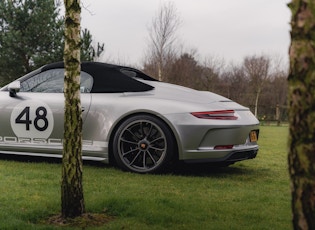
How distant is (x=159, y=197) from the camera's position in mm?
3752

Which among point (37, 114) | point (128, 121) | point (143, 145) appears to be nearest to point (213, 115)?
point (143, 145)

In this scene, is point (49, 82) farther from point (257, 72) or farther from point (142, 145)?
point (257, 72)

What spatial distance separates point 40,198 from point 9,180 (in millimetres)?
886

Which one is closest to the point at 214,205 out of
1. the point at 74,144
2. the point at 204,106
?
the point at 74,144

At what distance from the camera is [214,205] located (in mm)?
3562

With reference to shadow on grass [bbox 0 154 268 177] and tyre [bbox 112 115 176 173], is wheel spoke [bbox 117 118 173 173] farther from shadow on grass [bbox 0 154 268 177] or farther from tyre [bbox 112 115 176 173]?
shadow on grass [bbox 0 154 268 177]

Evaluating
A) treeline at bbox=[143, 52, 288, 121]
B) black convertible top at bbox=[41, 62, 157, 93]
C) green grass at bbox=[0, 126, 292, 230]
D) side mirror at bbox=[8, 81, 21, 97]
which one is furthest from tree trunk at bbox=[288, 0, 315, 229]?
treeline at bbox=[143, 52, 288, 121]

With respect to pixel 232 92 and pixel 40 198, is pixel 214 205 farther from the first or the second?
pixel 232 92

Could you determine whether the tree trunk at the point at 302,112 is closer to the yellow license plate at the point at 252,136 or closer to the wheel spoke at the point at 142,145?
the wheel spoke at the point at 142,145

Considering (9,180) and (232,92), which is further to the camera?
(232,92)

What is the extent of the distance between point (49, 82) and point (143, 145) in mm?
1616

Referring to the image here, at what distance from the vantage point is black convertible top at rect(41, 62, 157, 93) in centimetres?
538

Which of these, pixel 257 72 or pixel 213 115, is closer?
pixel 213 115

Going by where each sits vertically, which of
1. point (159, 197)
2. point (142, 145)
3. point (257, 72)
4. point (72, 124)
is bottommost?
point (159, 197)
